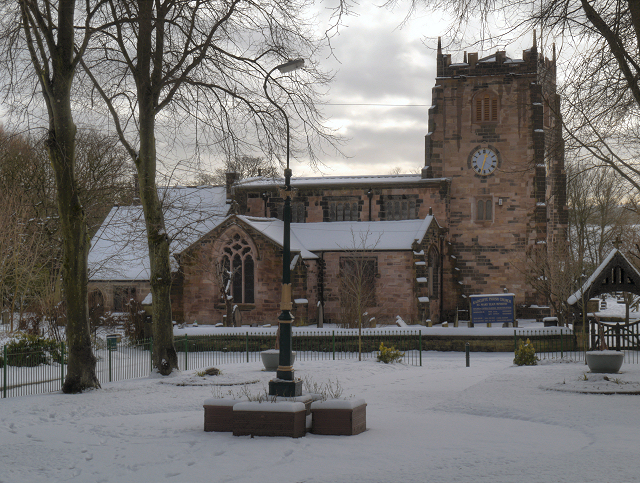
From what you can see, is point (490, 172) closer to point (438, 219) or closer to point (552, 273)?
point (438, 219)

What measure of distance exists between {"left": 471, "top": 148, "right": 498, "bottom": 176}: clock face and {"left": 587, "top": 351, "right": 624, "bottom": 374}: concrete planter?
2305 centimetres

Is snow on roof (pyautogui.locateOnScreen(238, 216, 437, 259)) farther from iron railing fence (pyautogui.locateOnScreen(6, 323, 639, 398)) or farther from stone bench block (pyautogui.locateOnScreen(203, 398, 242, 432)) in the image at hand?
stone bench block (pyautogui.locateOnScreen(203, 398, 242, 432))

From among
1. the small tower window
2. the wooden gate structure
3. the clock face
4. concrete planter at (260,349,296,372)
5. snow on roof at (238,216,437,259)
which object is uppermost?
the clock face

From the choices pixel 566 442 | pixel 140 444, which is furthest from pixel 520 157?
pixel 140 444

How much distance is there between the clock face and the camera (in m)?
40.0

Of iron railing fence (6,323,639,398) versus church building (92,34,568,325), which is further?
church building (92,34,568,325)

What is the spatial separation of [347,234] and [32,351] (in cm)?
2170

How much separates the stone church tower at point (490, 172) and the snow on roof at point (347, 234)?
131 inches

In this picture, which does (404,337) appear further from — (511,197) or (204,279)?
(511,197)

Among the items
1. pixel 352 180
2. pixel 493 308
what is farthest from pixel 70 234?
pixel 352 180

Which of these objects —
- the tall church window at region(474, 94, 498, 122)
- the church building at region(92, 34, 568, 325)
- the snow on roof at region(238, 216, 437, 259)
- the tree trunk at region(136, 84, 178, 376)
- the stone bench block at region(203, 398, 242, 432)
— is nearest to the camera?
the stone bench block at region(203, 398, 242, 432)

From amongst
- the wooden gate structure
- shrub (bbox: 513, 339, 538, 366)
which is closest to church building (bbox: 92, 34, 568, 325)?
the wooden gate structure

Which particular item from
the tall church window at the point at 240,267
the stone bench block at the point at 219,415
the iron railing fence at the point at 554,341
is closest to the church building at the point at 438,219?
the tall church window at the point at 240,267

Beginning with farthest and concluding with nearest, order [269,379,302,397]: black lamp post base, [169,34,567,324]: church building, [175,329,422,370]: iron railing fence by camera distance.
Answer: [169,34,567,324]: church building → [175,329,422,370]: iron railing fence → [269,379,302,397]: black lamp post base
